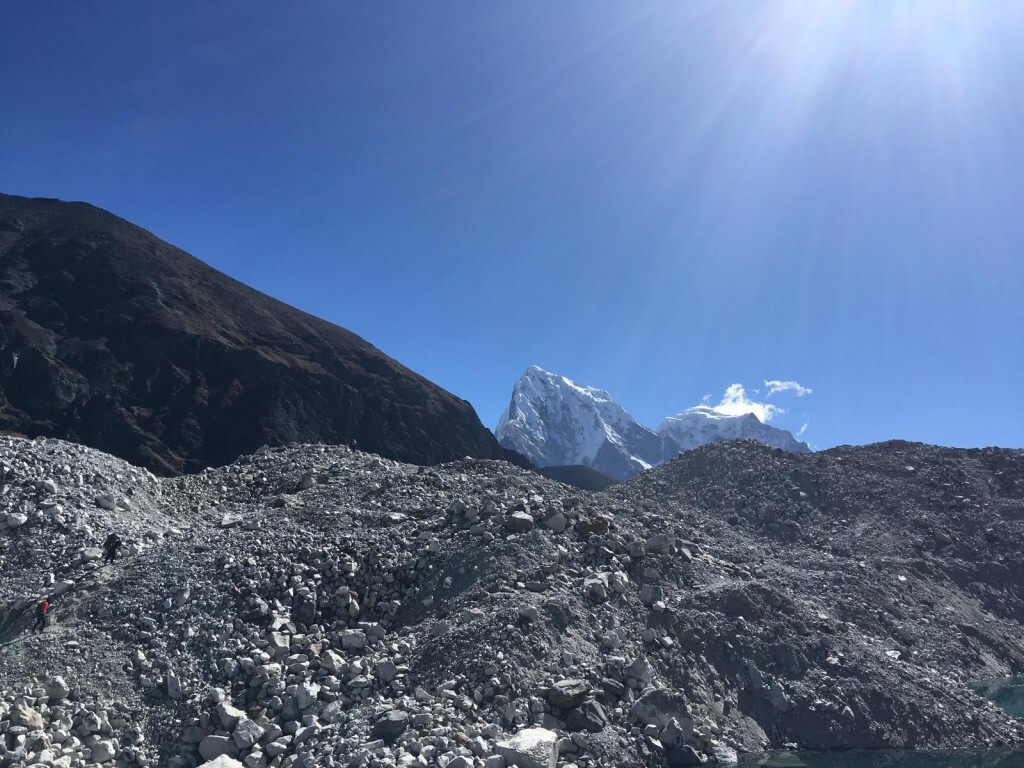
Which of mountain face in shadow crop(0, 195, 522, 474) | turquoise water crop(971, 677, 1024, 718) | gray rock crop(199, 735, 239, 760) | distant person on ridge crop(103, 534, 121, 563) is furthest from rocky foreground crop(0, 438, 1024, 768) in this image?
mountain face in shadow crop(0, 195, 522, 474)

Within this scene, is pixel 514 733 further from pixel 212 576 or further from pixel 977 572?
pixel 977 572

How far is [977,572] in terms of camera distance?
21328mm

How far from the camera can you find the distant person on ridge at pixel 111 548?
13.3m

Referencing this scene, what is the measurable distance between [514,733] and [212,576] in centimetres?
630

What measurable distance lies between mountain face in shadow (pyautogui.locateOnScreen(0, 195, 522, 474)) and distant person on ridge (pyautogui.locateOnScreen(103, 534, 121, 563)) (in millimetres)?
35614

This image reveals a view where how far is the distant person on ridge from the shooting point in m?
13.3

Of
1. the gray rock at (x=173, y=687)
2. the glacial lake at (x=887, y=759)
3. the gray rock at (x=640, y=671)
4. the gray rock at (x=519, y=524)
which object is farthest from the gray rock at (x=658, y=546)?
the gray rock at (x=173, y=687)

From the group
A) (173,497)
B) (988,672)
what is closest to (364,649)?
(173,497)

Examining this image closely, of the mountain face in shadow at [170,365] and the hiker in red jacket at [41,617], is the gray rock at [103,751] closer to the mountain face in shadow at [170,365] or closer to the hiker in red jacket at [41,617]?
the hiker in red jacket at [41,617]

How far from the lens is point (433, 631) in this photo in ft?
38.7

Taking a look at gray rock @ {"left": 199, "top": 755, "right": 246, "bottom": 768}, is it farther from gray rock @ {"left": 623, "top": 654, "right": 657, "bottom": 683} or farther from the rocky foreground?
gray rock @ {"left": 623, "top": 654, "right": 657, "bottom": 683}

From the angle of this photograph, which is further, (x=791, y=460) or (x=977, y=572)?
(x=791, y=460)

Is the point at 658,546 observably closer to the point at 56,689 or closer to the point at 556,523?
the point at 556,523

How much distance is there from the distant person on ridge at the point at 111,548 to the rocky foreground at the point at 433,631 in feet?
0.62
